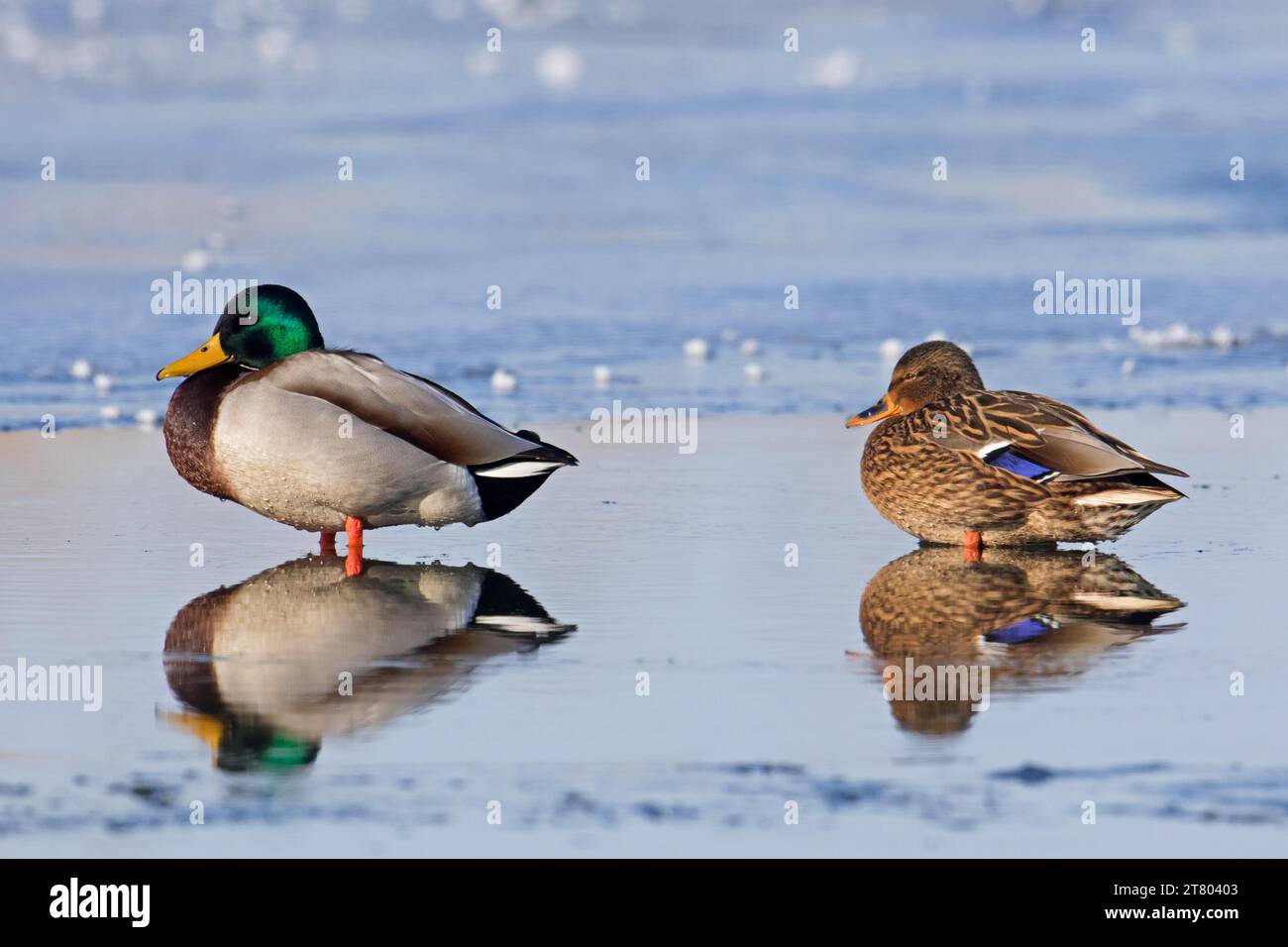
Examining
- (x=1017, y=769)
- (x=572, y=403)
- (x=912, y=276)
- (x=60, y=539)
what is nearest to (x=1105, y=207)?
(x=912, y=276)

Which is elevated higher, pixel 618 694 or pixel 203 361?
pixel 203 361

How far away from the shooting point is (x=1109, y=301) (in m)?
15.5

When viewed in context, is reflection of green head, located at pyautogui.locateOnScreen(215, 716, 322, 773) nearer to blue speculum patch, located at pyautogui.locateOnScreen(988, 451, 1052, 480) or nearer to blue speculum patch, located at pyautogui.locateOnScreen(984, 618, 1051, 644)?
blue speculum patch, located at pyautogui.locateOnScreen(984, 618, 1051, 644)

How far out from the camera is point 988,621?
6285 millimetres

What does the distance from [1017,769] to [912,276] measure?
1217 cm

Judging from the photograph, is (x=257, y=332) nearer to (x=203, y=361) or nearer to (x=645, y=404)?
(x=203, y=361)

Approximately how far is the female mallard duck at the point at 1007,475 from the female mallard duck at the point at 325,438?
1272 millimetres

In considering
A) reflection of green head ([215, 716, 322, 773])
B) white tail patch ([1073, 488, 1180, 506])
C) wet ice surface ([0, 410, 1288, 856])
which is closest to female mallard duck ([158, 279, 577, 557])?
wet ice surface ([0, 410, 1288, 856])

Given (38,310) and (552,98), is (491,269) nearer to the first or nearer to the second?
(38,310)

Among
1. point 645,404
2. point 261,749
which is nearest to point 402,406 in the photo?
point 261,749

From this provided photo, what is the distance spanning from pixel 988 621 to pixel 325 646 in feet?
6.49

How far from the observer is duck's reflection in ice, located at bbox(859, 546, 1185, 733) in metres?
5.44

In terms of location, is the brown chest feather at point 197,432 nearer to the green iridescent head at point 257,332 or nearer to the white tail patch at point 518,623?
the green iridescent head at point 257,332

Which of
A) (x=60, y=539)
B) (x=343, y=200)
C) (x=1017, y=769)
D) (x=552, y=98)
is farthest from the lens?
(x=552, y=98)
